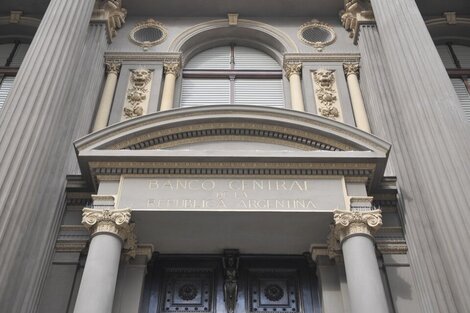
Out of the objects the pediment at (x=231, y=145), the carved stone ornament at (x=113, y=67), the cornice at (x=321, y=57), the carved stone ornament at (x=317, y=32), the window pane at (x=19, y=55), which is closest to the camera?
the pediment at (x=231, y=145)

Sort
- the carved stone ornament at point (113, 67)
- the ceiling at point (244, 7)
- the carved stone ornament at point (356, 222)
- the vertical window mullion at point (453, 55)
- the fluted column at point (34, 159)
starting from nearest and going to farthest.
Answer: the fluted column at point (34, 159), the carved stone ornament at point (356, 222), the carved stone ornament at point (113, 67), the vertical window mullion at point (453, 55), the ceiling at point (244, 7)

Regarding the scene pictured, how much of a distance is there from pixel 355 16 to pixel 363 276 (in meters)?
8.03

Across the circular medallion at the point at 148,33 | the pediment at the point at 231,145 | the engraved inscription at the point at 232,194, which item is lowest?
the engraved inscription at the point at 232,194

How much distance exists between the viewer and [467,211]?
880cm

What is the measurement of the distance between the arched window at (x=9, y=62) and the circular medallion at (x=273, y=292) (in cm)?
814

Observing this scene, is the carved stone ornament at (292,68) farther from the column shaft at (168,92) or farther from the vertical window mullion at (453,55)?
the vertical window mullion at (453,55)

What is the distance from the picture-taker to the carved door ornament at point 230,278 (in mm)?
10541

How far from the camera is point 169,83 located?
46.1 feet

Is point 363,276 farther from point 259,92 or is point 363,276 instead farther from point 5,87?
point 5,87

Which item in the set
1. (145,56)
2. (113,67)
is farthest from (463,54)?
(113,67)

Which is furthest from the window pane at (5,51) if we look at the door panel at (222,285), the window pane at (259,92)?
the door panel at (222,285)

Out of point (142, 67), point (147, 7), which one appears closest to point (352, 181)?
point (142, 67)

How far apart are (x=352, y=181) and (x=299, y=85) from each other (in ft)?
13.9

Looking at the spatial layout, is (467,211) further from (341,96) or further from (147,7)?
(147,7)
